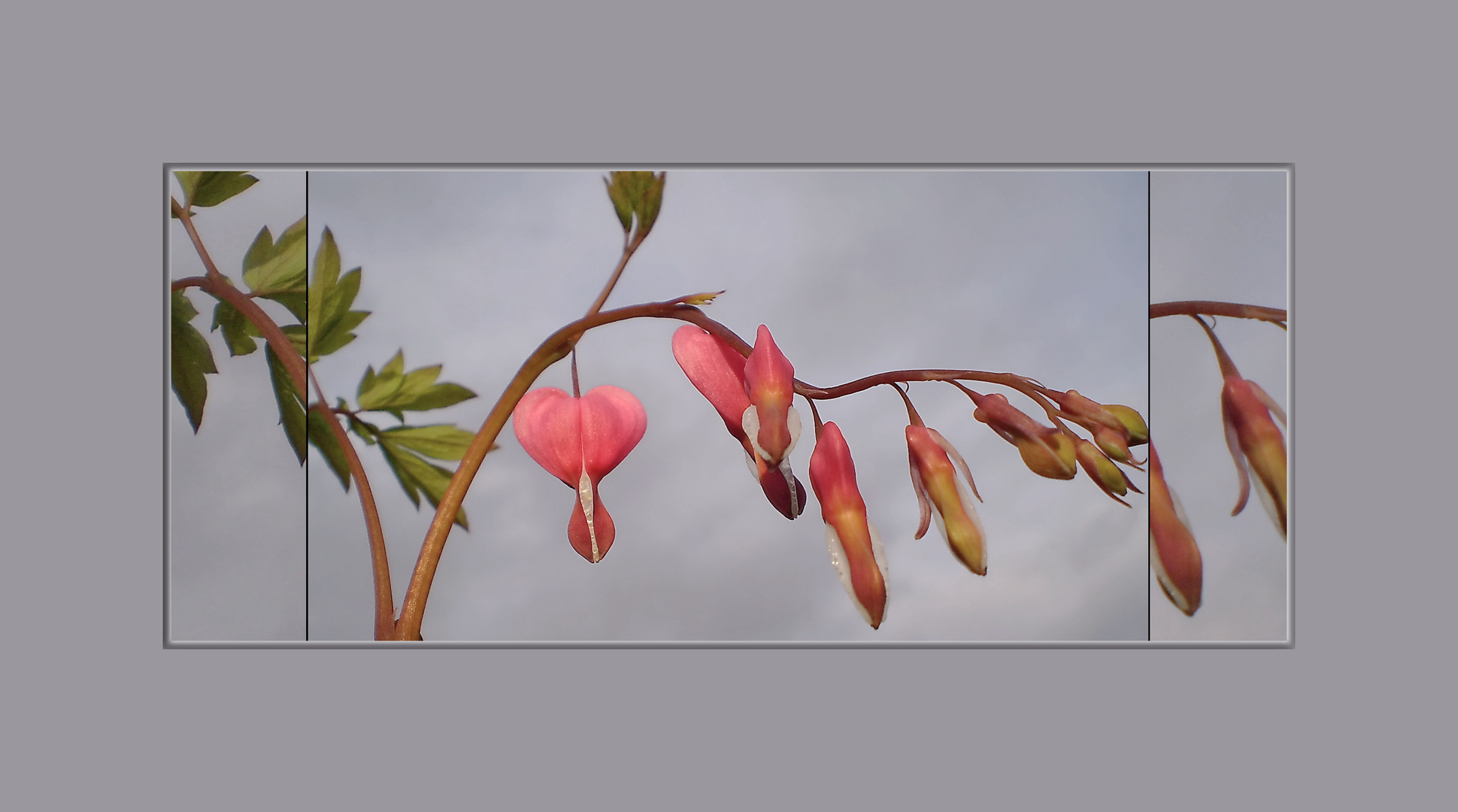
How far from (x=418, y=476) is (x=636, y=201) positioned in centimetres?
62

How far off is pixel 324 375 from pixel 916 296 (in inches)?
41.7

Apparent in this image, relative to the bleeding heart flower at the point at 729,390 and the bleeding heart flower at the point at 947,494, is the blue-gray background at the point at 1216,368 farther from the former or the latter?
the bleeding heart flower at the point at 729,390

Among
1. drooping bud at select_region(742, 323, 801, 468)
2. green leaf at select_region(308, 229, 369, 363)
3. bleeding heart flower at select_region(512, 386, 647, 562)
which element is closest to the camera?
drooping bud at select_region(742, 323, 801, 468)

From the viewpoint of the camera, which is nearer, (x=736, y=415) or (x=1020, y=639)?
(x=736, y=415)

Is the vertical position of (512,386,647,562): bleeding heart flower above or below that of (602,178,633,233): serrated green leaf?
below

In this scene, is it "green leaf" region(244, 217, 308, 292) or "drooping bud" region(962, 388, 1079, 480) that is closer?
"drooping bud" region(962, 388, 1079, 480)

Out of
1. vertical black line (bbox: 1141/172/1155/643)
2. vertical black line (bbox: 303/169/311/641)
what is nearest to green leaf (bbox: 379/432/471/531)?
vertical black line (bbox: 303/169/311/641)

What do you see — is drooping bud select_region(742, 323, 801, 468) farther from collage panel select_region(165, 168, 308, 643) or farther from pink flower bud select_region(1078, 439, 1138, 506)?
collage panel select_region(165, 168, 308, 643)

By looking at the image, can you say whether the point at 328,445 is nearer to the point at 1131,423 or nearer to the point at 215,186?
the point at 215,186

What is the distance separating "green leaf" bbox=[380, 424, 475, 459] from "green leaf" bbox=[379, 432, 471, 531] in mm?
19

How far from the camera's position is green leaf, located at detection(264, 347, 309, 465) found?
6.75 feet

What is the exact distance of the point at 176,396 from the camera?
2086 millimetres
